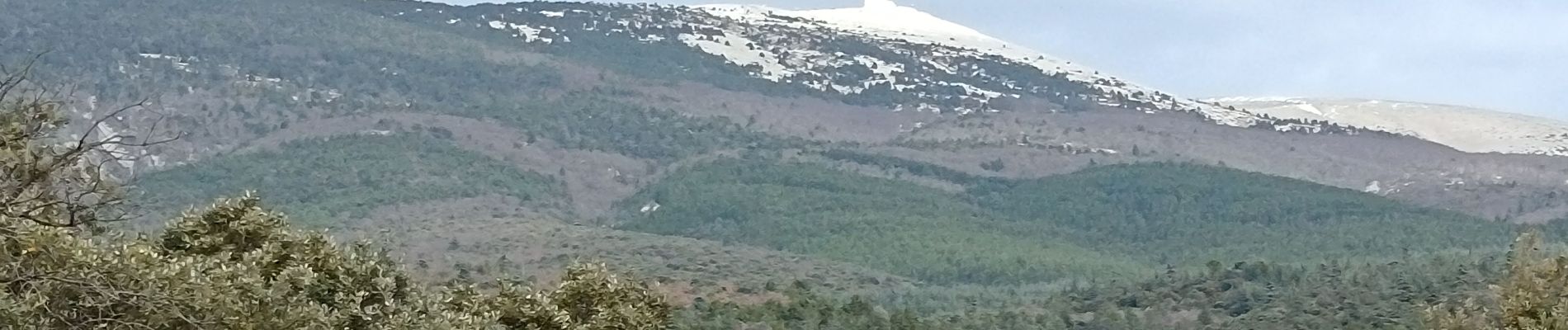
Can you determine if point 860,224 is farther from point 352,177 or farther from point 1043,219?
point 352,177

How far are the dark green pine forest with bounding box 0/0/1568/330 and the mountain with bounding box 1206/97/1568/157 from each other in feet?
42.4

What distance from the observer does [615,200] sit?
82250mm

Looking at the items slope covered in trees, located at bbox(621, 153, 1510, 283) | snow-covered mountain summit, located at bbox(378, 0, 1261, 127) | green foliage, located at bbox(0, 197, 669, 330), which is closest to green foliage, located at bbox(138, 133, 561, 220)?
slope covered in trees, located at bbox(621, 153, 1510, 283)

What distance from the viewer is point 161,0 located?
354 ft

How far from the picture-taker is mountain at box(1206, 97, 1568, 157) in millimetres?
112331

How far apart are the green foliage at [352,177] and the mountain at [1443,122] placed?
58.7 meters

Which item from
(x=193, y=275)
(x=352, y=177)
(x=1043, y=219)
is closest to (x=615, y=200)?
(x=352, y=177)

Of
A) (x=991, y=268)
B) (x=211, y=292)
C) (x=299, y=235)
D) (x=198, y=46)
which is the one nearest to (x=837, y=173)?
(x=991, y=268)

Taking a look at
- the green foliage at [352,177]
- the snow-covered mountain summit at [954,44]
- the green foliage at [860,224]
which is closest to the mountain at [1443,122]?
the snow-covered mountain summit at [954,44]

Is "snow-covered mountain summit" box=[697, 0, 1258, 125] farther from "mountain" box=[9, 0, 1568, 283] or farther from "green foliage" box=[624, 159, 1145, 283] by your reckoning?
"green foliage" box=[624, 159, 1145, 283]

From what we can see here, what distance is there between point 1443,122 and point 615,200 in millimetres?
66824

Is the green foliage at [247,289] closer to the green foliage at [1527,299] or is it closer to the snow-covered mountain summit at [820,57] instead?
the green foliage at [1527,299]

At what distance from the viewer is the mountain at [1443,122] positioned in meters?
112

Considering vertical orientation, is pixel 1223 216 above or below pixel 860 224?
above
